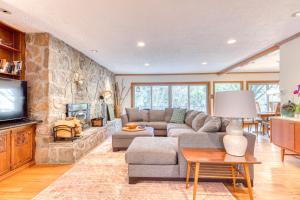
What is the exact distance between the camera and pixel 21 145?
121 inches

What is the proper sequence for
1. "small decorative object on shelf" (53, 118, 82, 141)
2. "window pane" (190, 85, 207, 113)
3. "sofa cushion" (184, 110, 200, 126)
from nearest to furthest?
"small decorative object on shelf" (53, 118, 82, 141), "sofa cushion" (184, 110, 200, 126), "window pane" (190, 85, 207, 113)

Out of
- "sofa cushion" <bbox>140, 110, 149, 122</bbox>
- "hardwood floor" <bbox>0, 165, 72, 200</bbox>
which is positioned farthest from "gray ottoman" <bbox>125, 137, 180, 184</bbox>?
"sofa cushion" <bbox>140, 110, 149, 122</bbox>

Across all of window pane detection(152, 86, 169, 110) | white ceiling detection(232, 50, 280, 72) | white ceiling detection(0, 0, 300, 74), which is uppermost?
white ceiling detection(232, 50, 280, 72)

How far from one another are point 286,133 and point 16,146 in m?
4.68

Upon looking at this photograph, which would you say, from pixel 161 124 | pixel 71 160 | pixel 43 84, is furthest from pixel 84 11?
pixel 161 124

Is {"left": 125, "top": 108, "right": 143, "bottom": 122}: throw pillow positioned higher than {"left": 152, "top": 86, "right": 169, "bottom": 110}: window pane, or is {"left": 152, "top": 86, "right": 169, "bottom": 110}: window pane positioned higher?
{"left": 152, "top": 86, "right": 169, "bottom": 110}: window pane

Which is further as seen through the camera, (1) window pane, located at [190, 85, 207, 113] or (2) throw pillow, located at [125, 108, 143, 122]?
(1) window pane, located at [190, 85, 207, 113]

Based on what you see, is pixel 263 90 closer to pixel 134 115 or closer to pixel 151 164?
pixel 134 115

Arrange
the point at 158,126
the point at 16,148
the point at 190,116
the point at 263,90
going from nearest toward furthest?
the point at 16,148
the point at 190,116
the point at 158,126
the point at 263,90

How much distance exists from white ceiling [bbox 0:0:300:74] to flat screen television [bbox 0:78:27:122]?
0.99 meters

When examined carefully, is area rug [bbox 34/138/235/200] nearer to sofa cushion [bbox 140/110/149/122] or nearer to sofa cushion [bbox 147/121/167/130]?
sofa cushion [bbox 147/121/167/130]

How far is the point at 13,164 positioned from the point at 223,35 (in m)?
4.21

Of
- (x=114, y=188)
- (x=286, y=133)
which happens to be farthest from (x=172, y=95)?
(x=114, y=188)

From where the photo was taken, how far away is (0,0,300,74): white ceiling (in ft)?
7.64
